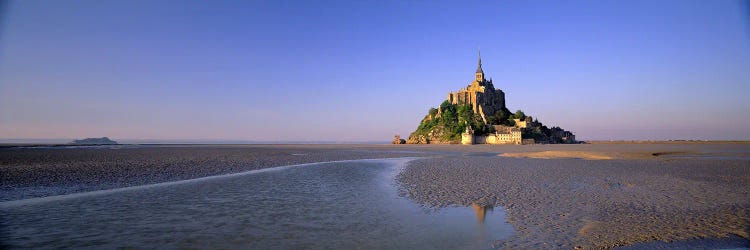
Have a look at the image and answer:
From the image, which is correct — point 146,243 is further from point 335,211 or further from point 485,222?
point 485,222

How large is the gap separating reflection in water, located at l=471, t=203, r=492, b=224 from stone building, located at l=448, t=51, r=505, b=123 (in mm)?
132941

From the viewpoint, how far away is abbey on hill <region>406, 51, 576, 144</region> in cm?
12794

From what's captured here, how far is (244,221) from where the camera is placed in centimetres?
1012

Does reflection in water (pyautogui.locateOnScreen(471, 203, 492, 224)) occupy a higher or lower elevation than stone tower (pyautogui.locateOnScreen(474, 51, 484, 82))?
lower

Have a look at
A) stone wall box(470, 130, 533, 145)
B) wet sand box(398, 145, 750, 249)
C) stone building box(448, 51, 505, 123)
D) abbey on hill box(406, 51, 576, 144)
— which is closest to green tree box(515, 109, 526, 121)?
abbey on hill box(406, 51, 576, 144)

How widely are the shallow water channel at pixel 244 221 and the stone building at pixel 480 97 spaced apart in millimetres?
134360

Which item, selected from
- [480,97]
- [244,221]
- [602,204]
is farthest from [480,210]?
[480,97]

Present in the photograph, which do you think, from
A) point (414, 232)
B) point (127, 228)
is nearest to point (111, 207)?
point (127, 228)

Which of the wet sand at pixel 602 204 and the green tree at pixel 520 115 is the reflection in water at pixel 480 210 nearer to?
the wet sand at pixel 602 204

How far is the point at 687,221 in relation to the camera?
9977 mm

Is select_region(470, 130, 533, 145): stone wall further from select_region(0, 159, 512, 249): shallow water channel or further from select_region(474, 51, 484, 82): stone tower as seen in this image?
select_region(0, 159, 512, 249): shallow water channel

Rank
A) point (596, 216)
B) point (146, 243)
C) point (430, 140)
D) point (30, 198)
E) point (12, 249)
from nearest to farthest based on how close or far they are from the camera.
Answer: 1. point (12, 249)
2. point (146, 243)
3. point (596, 216)
4. point (30, 198)
5. point (430, 140)

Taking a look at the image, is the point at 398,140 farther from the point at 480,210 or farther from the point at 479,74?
the point at 480,210

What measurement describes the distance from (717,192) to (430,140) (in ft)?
440
